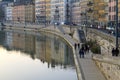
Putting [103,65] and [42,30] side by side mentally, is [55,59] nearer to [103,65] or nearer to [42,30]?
[103,65]

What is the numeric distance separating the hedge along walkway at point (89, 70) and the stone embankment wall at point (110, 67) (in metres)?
0.53

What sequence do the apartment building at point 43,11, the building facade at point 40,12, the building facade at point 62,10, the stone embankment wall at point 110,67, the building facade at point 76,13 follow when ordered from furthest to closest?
the building facade at point 40,12, the apartment building at point 43,11, the building facade at point 62,10, the building facade at point 76,13, the stone embankment wall at point 110,67

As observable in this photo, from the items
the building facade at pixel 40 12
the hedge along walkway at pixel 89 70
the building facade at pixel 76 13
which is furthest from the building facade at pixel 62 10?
the hedge along walkway at pixel 89 70

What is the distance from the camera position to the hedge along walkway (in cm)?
3129

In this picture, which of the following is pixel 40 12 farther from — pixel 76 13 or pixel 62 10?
pixel 76 13

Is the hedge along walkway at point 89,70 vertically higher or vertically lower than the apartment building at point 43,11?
lower

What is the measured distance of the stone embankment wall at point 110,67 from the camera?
26.2 meters

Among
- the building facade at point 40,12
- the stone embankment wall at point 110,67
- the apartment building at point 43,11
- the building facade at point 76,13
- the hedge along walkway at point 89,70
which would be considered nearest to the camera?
the stone embankment wall at point 110,67

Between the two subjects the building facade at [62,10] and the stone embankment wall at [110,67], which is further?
the building facade at [62,10]

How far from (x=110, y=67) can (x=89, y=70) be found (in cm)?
642

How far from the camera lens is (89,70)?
34.9 meters

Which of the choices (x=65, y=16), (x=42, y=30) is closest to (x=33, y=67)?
(x=42, y=30)

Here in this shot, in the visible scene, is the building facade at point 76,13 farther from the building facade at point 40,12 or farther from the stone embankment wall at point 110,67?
the stone embankment wall at point 110,67

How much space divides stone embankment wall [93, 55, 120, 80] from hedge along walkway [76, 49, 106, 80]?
53 cm
